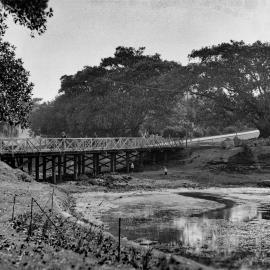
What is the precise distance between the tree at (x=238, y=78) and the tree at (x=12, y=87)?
35714 mm

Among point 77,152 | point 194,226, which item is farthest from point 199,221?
point 77,152

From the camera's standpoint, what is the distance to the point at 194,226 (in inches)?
681

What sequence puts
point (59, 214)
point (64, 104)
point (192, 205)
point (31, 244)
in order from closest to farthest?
point (31, 244) < point (59, 214) < point (192, 205) < point (64, 104)

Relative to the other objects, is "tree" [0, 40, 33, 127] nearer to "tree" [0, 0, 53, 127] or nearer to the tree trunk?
"tree" [0, 0, 53, 127]

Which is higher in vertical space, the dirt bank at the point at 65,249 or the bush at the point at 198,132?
the bush at the point at 198,132

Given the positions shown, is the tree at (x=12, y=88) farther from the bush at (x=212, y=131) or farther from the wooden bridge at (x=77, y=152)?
the bush at (x=212, y=131)

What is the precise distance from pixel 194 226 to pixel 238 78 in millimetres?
36624

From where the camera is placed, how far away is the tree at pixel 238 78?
49531 mm

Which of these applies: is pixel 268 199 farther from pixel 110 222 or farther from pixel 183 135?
pixel 183 135

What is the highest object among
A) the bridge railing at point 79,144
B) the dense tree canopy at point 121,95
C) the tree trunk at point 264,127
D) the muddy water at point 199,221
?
the dense tree canopy at point 121,95

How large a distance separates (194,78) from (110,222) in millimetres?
37824

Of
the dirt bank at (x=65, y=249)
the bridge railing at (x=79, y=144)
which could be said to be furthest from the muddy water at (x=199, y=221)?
the bridge railing at (x=79, y=144)

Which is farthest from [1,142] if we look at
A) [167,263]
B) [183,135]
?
[183,135]

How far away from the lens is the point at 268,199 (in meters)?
26.5
